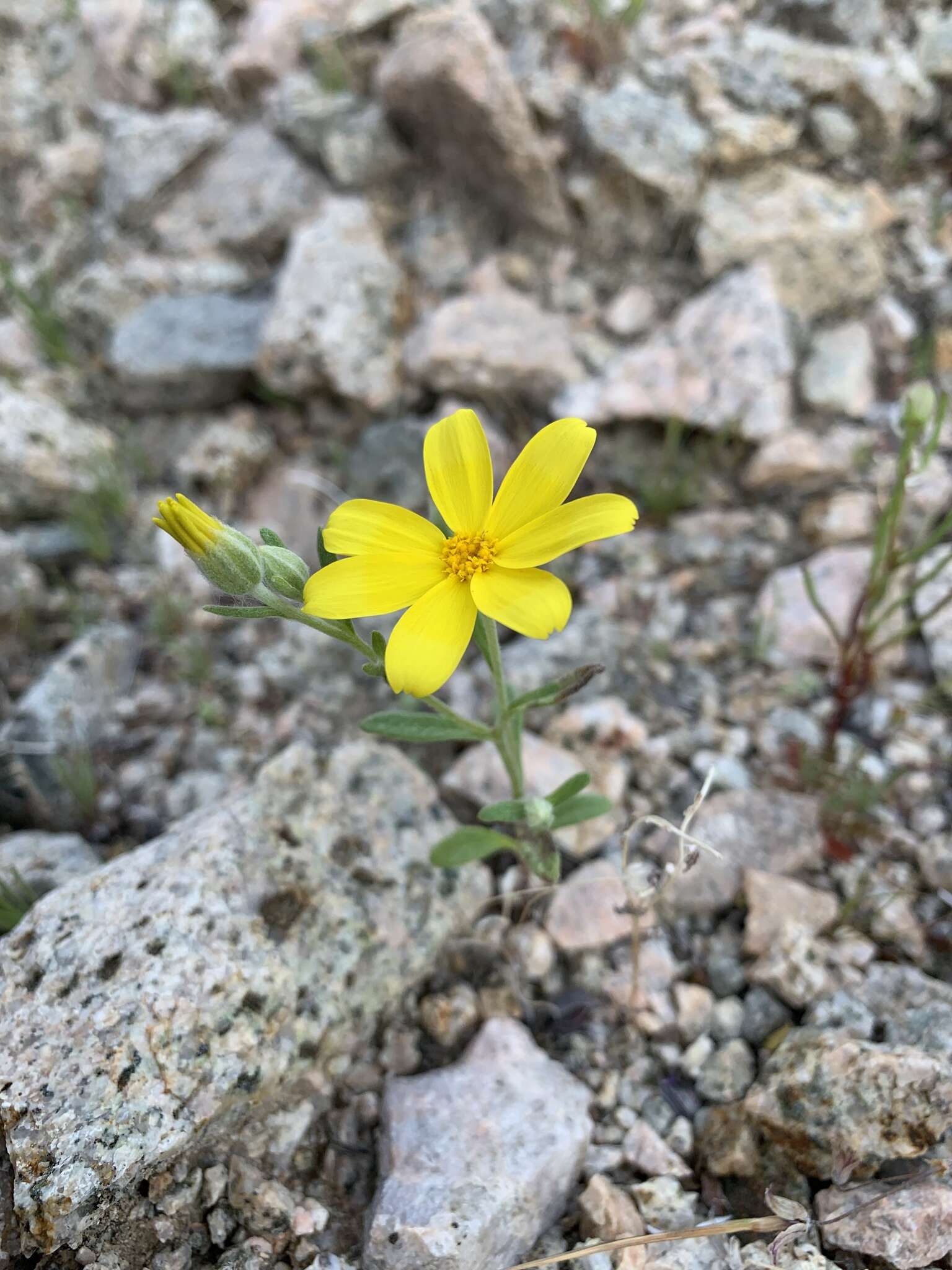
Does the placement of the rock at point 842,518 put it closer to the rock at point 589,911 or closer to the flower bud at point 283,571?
the rock at point 589,911

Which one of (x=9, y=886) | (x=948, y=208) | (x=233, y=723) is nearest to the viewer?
(x=9, y=886)

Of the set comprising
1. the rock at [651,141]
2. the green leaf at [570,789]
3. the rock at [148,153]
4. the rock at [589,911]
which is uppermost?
the rock at [148,153]

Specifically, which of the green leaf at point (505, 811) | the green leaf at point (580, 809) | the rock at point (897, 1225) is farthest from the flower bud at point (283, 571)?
the rock at point (897, 1225)

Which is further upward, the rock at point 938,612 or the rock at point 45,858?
the rock at point 45,858

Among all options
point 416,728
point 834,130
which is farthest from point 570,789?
point 834,130

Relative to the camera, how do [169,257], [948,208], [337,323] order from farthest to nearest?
[169,257]
[948,208]
[337,323]

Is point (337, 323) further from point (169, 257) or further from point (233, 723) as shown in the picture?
point (233, 723)

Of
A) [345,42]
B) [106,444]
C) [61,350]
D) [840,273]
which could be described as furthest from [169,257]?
[840,273]
